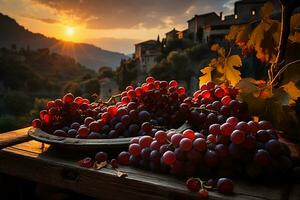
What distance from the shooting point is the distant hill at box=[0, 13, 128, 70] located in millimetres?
56438

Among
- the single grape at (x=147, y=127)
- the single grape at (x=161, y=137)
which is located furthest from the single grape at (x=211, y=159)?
the single grape at (x=147, y=127)

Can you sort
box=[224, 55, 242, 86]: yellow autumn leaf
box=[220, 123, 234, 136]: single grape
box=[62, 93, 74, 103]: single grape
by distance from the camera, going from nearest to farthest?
1. box=[220, 123, 234, 136]: single grape
2. box=[62, 93, 74, 103]: single grape
3. box=[224, 55, 242, 86]: yellow autumn leaf

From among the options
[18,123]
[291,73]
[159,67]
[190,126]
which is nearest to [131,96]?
[190,126]

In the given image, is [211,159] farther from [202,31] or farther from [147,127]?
[202,31]

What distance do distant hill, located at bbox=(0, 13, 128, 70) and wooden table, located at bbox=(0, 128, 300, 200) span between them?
182 ft

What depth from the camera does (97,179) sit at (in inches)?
34.5

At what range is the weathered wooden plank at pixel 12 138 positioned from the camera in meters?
1.12

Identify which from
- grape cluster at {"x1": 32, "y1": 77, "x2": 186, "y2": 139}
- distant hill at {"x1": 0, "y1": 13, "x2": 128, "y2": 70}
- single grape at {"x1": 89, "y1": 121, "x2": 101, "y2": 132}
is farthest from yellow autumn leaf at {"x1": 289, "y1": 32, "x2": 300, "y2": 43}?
distant hill at {"x1": 0, "y1": 13, "x2": 128, "y2": 70}

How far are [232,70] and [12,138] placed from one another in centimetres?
95

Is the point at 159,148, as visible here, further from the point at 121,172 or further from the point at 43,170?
the point at 43,170

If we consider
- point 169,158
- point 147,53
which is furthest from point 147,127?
point 147,53

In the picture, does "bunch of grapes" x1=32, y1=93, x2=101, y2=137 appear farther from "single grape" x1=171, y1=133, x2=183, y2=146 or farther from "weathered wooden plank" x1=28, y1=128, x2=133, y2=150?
"single grape" x1=171, y1=133, x2=183, y2=146

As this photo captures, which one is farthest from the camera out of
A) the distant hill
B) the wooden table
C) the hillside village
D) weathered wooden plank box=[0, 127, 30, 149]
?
the distant hill

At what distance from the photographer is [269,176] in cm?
84
